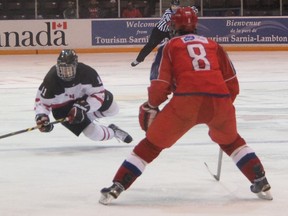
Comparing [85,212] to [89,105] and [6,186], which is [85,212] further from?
[89,105]

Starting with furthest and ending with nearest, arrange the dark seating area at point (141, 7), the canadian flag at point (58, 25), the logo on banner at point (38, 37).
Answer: the dark seating area at point (141, 7) < the canadian flag at point (58, 25) < the logo on banner at point (38, 37)

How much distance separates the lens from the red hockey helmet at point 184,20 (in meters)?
3.86

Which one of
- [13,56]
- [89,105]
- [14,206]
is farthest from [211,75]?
[13,56]

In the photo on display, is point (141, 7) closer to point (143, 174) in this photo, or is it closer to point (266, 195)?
point (143, 174)

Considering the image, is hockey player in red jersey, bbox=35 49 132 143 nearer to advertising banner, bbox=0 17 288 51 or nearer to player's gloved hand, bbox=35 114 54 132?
player's gloved hand, bbox=35 114 54 132

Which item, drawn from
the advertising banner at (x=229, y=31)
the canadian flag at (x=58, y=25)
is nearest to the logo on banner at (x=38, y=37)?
the canadian flag at (x=58, y=25)

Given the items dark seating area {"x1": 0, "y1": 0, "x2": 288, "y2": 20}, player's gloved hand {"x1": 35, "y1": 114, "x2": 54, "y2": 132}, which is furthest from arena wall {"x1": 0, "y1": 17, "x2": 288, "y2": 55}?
player's gloved hand {"x1": 35, "y1": 114, "x2": 54, "y2": 132}

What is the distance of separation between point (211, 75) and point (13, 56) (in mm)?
12183

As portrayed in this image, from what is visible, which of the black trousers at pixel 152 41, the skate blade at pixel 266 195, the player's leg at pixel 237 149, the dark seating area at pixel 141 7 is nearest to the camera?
the player's leg at pixel 237 149

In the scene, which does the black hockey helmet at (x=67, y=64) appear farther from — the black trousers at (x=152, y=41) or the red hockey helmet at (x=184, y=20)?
the black trousers at (x=152, y=41)

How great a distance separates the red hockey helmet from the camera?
12.7ft

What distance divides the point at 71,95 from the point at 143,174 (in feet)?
3.01

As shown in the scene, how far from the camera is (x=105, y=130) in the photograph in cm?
559

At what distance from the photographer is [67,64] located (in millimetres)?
5090
